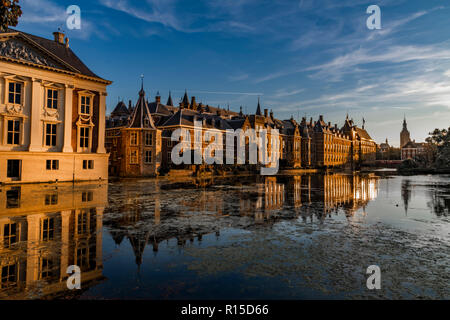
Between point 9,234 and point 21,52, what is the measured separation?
26.3 metres

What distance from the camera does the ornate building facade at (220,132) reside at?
1738 inches

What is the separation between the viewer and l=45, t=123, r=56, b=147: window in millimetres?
29328

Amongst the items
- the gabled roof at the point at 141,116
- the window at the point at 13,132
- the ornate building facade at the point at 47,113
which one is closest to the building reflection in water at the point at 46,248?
the ornate building facade at the point at 47,113

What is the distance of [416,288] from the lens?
5.16 meters

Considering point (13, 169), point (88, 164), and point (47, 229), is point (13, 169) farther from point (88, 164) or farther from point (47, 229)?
point (47, 229)

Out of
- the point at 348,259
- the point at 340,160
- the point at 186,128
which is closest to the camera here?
the point at 348,259

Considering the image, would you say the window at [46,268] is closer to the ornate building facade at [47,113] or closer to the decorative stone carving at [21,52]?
the ornate building facade at [47,113]

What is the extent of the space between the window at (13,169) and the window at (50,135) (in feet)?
10.9

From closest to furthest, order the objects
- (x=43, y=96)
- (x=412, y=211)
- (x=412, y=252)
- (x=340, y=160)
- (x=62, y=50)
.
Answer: (x=412, y=252), (x=412, y=211), (x=43, y=96), (x=62, y=50), (x=340, y=160)

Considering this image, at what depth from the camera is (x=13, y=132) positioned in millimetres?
27203

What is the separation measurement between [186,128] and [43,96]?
92.5 feet

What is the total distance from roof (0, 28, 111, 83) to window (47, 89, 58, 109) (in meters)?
2.56
